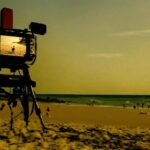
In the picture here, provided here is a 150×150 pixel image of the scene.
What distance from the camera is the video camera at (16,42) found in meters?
8.56

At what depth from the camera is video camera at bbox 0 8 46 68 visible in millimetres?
8562

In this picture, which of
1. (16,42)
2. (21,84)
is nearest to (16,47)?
(16,42)

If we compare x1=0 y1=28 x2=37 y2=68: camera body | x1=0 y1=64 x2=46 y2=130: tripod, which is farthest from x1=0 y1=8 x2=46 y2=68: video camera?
x1=0 y1=64 x2=46 y2=130: tripod

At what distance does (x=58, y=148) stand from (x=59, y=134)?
2.58 meters

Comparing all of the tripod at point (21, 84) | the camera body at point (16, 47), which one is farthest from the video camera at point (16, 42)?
the tripod at point (21, 84)

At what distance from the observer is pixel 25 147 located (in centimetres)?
994

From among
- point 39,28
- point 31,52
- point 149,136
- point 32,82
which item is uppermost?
point 39,28

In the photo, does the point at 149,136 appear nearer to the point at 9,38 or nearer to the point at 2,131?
the point at 2,131

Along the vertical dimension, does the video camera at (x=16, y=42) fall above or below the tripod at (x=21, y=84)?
above

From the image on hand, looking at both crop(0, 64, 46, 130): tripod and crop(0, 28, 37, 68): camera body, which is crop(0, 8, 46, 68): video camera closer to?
crop(0, 28, 37, 68): camera body

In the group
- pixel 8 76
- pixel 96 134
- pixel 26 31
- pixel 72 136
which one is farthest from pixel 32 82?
pixel 96 134

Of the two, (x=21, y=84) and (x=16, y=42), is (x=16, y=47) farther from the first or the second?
(x=21, y=84)

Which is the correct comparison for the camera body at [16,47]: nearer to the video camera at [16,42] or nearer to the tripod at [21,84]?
the video camera at [16,42]

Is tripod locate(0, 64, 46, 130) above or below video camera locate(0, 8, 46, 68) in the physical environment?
below
